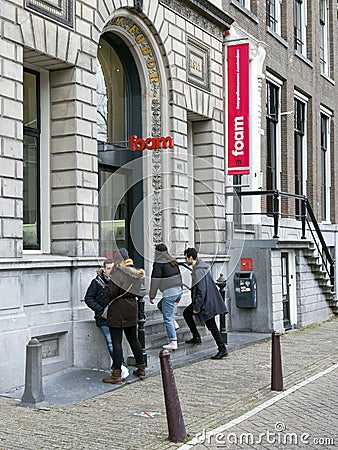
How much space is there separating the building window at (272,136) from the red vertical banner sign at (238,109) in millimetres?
3435

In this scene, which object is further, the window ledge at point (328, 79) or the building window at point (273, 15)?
the window ledge at point (328, 79)

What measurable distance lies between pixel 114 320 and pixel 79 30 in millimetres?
4920

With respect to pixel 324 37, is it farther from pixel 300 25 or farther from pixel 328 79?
pixel 300 25

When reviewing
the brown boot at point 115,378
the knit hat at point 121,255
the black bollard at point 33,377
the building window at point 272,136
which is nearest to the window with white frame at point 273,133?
the building window at point 272,136

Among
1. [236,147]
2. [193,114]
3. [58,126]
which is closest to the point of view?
[58,126]

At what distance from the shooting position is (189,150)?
17.0 m

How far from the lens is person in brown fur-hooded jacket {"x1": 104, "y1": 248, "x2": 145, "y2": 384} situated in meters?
10.2

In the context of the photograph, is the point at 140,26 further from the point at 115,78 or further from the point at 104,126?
the point at 104,126

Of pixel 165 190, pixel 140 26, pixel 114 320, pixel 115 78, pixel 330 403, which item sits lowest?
pixel 330 403

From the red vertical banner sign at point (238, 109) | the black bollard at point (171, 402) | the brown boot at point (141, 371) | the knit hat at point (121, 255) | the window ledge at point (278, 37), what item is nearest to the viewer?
the black bollard at point (171, 402)

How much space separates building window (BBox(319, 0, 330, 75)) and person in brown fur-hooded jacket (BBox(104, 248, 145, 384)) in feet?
60.1

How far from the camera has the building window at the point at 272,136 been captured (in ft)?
68.3

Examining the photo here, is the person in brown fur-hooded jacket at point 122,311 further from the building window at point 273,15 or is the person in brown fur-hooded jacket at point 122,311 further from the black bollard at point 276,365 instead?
the building window at point 273,15

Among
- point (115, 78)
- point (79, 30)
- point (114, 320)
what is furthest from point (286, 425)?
point (115, 78)
